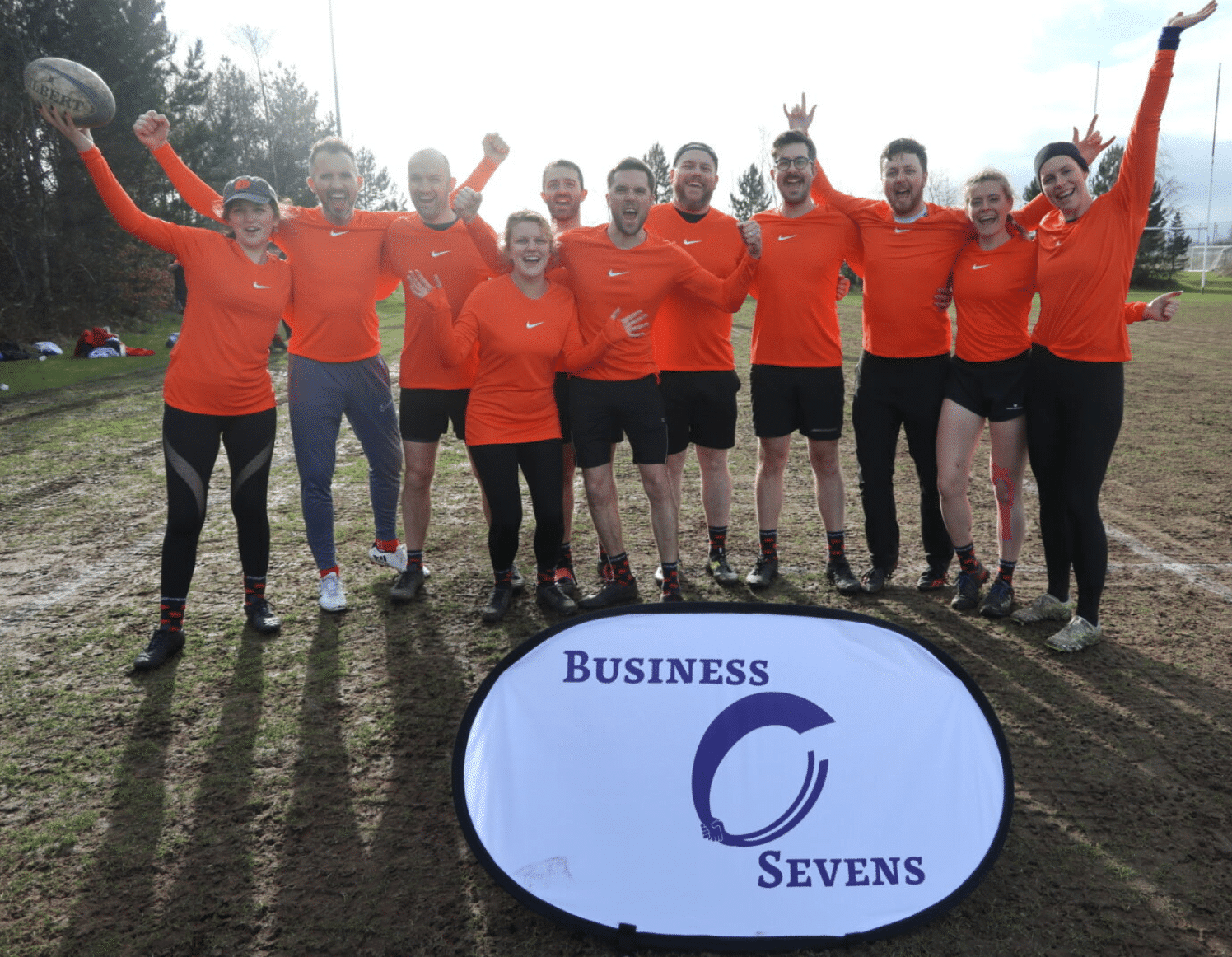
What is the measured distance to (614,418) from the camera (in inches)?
180

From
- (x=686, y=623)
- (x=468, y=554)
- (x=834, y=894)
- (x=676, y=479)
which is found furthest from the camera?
(x=468, y=554)

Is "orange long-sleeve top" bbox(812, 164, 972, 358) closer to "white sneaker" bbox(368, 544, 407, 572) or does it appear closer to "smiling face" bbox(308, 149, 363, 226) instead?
"smiling face" bbox(308, 149, 363, 226)

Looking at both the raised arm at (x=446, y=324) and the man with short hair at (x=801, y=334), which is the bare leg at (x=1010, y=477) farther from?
the raised arm at (x=446, y=324)

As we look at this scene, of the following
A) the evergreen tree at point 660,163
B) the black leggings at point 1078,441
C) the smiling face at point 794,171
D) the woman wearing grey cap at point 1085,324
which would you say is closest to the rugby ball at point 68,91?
the smiling face at point 794,171

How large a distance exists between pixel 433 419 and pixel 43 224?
76.6 feet

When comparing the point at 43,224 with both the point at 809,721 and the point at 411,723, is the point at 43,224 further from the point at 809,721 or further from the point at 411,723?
the point at 809,721

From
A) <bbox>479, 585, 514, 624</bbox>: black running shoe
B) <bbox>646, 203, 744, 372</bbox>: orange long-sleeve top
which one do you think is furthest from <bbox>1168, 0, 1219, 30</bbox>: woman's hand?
<bbox>479, 585, 514, 624</bbox>: black running shoe

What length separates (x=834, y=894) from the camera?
226 centimetres

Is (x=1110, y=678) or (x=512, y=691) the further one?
(x=1110, y=678)

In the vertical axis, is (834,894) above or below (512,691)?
below

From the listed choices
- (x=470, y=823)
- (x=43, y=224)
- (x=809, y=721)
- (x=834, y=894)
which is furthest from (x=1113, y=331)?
(x=43, y=224)

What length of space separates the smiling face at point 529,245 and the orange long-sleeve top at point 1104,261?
94.1 inches

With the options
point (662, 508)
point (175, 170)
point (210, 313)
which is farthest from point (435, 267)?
point (662, 508)

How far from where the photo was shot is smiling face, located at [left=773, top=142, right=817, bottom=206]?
4.64 meters
